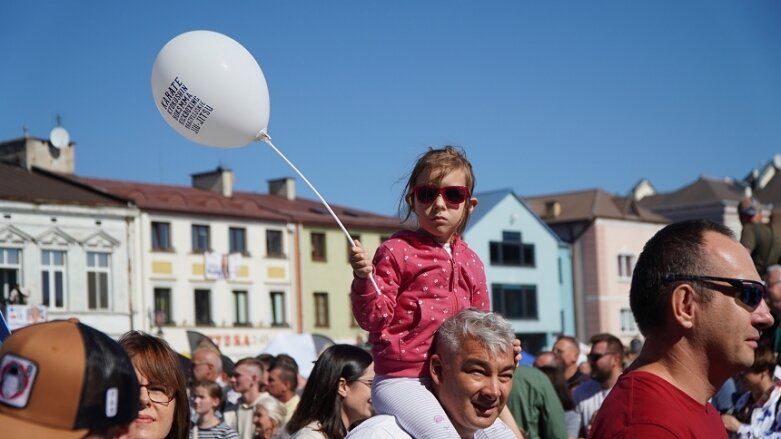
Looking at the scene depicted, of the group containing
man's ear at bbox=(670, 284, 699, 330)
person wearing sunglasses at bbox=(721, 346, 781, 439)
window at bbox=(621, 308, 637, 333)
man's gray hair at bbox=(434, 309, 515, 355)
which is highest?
man's ear at bbox=(670, 284, 699, 330)

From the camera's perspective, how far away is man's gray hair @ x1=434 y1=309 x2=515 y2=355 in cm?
440

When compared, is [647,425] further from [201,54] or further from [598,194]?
[598,194]

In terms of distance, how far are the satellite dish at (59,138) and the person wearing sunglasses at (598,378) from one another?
43692 mm

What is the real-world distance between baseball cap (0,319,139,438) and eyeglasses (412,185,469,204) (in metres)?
2.70

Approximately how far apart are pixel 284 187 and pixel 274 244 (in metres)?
5.92

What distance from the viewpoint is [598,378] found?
11.0 m

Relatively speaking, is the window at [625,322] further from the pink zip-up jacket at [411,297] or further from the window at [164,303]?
the pink zip-up jacket at [411,297]

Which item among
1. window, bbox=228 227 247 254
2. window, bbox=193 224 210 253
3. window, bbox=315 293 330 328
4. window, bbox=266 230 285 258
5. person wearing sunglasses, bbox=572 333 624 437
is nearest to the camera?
person wearing sunglasses, bbox=572 333 624 437

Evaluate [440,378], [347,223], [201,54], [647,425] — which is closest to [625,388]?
[647,425]

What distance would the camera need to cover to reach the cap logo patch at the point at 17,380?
2.28m

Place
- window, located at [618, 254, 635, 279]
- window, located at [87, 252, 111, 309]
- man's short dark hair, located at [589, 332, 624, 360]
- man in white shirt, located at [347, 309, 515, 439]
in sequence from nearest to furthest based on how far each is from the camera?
man in white shirt, located at [347, 309, 515, 439] → man's short dark hair, located at [589, 332, 624, 360] → window, located at [87, 252, 111, 309] → window, located at [618, 254, 635, 279]

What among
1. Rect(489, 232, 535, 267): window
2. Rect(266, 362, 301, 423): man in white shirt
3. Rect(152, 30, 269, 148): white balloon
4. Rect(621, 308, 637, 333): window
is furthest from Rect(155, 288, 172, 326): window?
Rect(152, 30, 269, 148): white balloon

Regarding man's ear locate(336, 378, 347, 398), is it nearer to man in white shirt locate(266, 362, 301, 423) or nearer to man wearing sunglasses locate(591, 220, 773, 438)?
man wearing sunglasses locate(591, 220, 773, 438)

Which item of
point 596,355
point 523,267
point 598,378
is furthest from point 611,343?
point 523,267
